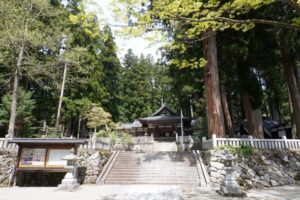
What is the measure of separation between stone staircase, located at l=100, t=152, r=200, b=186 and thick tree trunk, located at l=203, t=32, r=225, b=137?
227 centimetres

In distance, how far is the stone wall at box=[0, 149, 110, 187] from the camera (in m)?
9.98

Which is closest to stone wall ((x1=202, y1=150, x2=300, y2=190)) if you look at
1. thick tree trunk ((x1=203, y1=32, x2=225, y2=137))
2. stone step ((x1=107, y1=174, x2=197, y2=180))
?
stone step ((x1=107, y1=174, x2=197, y2=180))

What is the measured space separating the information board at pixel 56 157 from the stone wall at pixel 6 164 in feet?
7.18

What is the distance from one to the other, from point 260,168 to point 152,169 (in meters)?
5.01

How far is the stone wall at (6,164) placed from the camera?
9752 mm

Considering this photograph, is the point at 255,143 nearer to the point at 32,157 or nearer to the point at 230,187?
the point at 230,187

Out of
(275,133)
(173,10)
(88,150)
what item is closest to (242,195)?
(173,10)

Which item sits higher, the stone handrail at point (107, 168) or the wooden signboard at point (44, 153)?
the wooden signboard at point (44, 153)

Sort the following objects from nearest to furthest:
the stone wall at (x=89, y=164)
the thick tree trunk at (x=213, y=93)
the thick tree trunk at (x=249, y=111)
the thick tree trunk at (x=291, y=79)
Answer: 1. the stone wall at (x=89, y=164)
2. the thick tree trunk at (x=213, y=93)
3. the thick tree trunk at (x=291, y=79)
4. the thick tree trunk at (x=249, y=111)

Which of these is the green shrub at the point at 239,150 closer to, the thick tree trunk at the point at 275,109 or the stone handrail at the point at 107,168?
the stone handrail at the point at 107,168

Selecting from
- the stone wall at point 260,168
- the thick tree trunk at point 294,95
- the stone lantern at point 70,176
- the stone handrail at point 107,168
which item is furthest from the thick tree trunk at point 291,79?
the stone lantern at point 70,176

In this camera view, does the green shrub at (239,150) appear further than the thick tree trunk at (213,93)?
No

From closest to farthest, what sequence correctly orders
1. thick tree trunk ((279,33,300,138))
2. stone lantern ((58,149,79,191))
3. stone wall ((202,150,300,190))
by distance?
stone lantern ((58,149,79,191)), stone wall ((202,150,300,190)), thick tree trunk ((279,33,300,138))

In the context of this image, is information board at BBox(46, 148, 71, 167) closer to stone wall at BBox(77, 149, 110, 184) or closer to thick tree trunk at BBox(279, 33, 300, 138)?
stone wall at BBox(77, 149, 110, 184)
